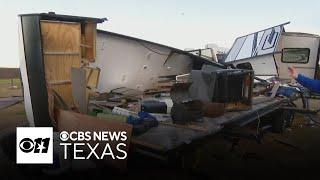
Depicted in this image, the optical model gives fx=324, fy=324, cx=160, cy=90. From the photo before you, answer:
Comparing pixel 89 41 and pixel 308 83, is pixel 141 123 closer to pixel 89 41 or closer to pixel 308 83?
pixel 89 41

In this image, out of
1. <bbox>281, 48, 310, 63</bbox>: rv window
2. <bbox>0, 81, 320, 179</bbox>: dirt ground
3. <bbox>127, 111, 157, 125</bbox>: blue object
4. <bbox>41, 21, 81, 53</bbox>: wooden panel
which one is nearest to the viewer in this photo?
<bbox>127, 111, 157, 125</bbox>: blue object

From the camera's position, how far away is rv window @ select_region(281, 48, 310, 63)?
342 inches

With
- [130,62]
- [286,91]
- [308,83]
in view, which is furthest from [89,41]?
[308,83]

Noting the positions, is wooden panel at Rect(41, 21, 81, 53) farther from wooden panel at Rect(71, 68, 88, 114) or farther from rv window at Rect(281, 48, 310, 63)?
rv window at Rect(281, 48, 310, 63)

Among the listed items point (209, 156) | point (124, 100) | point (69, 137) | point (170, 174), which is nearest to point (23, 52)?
point (69, 137)

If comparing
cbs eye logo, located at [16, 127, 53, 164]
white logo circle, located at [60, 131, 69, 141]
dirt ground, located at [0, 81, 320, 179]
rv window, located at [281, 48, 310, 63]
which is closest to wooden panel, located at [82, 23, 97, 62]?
cbs eye logo, located at [16, 127, 53, 164]

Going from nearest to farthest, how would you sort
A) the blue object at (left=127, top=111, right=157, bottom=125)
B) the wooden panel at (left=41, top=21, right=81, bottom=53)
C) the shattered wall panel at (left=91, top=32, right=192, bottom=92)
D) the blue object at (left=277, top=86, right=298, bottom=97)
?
Answer: the blue object at (left=127, top=111, right=157, bottom=125) < the wooden panel at (left=41, top=21, right=81, bottom=53) < the shattered wall panel at (left=91, top=32, right=192, bottom=92) < the blue object at (left=277, top=86, right=298, bottom=97)

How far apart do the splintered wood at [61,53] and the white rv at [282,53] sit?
5300 millimetres

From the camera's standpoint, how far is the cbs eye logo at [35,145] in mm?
3424

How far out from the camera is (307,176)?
13.0 feet

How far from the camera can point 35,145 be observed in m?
3.57

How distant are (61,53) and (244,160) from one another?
2.88 metres

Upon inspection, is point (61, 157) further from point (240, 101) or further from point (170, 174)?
point (240, 101)

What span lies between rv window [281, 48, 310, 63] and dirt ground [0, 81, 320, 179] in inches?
112
